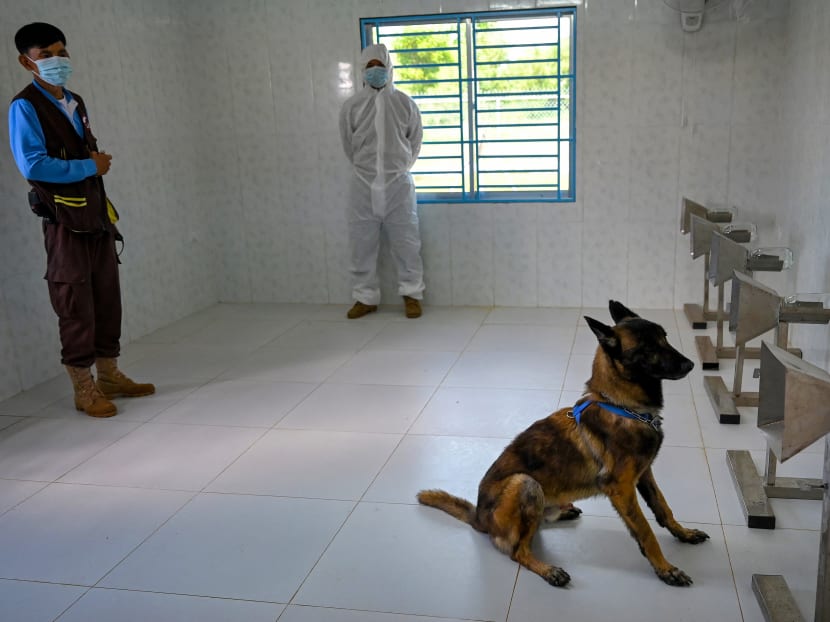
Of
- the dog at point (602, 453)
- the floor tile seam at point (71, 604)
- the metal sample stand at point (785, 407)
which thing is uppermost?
the metal sample stand at point (785, 407)

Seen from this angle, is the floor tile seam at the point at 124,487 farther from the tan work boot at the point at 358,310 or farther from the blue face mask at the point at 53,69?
the tan work boot at the point at 358,310

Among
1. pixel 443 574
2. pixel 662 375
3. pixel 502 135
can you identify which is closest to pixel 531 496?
pixel 443 574

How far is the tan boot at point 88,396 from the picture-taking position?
11.1 feet

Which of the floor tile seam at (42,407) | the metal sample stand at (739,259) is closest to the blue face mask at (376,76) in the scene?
the metal sample stand at (739,259)

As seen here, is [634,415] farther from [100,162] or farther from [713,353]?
[100,162]

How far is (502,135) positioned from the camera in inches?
185

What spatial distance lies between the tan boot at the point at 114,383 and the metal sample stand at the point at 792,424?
2.72 meters

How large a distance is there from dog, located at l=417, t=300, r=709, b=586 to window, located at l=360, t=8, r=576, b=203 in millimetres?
2705

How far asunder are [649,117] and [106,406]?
10.7ft

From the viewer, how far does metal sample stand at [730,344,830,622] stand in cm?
157

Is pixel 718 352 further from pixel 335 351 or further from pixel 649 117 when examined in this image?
pixel 335 351

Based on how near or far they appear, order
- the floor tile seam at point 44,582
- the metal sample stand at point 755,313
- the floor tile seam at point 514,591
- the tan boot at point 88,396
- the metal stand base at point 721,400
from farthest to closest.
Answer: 1. the tan boot at point 88,396
2. the metal stand base at point 721,400
3. the metal sample stand at point 755,313
4. the floor tile seam at point 44,582
5. the floor tile seam at point 514,591

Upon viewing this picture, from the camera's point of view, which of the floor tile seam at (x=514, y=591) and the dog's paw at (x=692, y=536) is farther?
the dog's paw at (x=692, y=536)

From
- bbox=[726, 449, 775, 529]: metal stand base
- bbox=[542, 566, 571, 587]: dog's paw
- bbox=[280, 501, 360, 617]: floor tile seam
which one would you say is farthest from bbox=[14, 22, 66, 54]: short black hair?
bbox=[726, 449, 775, 529]: metal stand base
